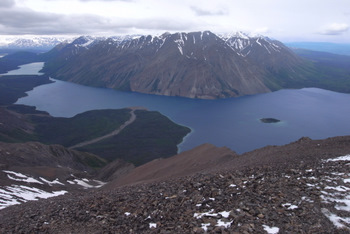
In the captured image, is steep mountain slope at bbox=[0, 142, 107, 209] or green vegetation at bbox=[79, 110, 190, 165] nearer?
steep mountain slope at bbox=[0, 142, 107, 209]

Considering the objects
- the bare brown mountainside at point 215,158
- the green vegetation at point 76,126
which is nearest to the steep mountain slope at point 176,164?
the bare brown mountainside at point 215,158

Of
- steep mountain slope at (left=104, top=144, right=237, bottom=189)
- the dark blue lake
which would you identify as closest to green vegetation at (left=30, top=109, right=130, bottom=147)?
the dark blue lake

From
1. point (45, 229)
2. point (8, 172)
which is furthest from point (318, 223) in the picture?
point (8, 172)

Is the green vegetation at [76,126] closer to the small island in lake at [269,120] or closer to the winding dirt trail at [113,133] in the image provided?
the winding dirt trail at [113,133]

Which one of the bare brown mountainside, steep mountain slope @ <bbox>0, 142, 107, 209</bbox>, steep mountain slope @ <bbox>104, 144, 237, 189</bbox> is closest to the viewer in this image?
the bare brown mountainside

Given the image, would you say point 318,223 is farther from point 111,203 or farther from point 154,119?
point 154,119

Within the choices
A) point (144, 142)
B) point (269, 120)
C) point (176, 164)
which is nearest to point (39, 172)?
point (176, 164)

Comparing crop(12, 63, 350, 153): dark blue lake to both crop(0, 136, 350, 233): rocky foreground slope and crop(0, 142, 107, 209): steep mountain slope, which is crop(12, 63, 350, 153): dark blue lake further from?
crop(0, 136, 350, 233): rocky foreground slope

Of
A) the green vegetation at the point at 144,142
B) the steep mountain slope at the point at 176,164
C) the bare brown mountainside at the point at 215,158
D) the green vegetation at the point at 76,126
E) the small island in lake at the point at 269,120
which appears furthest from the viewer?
the small island in lake at the point at 269,120
